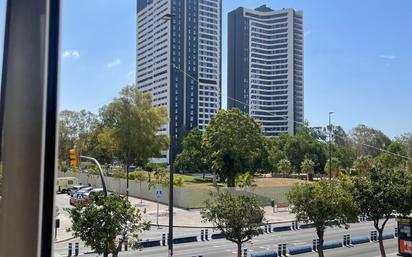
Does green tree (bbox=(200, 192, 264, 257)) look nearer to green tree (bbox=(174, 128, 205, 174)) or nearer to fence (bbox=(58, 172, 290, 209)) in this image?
fence (bbox=(58, 172, 290, 209))

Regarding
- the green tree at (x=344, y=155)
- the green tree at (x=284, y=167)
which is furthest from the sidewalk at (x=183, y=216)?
the green tree at (x=344, y=155)

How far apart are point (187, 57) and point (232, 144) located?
14803 millimetres

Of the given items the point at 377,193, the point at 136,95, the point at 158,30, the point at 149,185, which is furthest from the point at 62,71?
the point at 158,30

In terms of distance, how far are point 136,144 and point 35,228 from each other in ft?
49.5

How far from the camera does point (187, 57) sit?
96.5 feet

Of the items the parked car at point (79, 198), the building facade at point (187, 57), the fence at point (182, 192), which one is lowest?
the fence at point (182, 192)

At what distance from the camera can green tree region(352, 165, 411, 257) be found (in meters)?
5.93

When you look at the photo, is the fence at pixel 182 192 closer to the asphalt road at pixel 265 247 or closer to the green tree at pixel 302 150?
the asphalt road at pixel 265 247

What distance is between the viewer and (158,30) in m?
23.6

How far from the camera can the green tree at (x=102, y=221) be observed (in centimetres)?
452

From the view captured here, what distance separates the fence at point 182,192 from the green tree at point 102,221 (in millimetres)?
8035

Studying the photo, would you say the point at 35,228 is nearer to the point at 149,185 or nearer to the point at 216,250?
the point at 216,250

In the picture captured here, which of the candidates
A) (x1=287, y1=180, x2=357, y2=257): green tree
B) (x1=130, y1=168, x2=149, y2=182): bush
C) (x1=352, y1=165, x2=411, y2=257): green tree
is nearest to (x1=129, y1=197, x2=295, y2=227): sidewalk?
(x1=130, y1=168, x2=149, y2=182): bush

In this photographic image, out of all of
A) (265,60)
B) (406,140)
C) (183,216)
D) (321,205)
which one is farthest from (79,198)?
(265,60)
